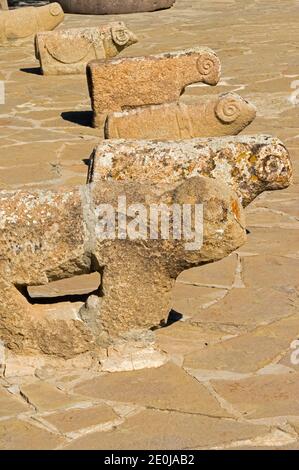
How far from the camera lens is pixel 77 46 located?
14828 mm

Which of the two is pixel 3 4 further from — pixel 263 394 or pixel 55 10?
pixel 263 394

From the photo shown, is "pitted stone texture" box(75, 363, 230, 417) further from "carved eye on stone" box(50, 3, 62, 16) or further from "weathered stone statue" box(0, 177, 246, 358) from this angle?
"carved eye on stone" box(50, 3, 62, 16)

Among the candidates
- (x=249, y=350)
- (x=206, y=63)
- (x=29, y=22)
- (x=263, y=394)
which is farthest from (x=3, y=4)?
(x=263, y=394)

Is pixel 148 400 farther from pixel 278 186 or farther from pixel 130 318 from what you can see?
pixel 278 186

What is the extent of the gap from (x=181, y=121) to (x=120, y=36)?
4.99m

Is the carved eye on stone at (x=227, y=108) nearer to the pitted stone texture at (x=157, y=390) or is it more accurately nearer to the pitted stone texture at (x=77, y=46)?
the pitted stone texture at (x=157, y=390)

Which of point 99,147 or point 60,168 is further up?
point 99,147

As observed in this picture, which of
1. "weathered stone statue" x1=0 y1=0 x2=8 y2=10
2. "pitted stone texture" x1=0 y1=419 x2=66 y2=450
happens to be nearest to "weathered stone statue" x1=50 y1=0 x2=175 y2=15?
"weathered stone statue" x1=0 y1=0 x2=8 y2=10

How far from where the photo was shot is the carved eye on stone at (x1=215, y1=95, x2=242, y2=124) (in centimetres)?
965

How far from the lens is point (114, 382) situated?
5508 mm

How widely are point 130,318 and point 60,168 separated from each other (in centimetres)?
462

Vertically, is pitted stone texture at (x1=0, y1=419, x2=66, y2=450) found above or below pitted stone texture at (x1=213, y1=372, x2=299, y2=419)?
above

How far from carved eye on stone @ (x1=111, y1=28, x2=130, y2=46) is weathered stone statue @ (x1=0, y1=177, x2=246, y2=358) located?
9060 millimetres
